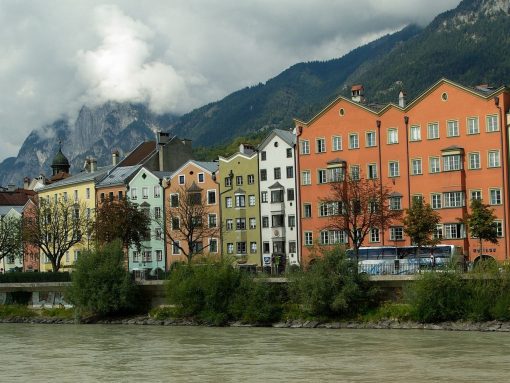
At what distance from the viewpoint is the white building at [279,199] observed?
318ft

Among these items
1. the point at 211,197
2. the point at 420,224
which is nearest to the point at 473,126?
the point at 420,224

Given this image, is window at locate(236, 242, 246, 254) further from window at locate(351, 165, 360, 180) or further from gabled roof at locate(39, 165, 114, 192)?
gabled roof at locate(39, 165, 114, 192)

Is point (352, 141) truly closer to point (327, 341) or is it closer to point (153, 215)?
point (153, 215)

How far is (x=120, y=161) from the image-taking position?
413 ft

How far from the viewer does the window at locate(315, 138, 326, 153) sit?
9466 centimetres

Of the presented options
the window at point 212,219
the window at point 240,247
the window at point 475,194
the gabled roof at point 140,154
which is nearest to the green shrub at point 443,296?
the window at point 475,194

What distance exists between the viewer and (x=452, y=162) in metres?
84.7

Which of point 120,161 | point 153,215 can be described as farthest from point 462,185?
point 120,161

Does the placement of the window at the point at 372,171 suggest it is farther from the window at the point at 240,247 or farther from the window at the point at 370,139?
the window at the point at 240,247

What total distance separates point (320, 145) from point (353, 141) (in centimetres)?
407

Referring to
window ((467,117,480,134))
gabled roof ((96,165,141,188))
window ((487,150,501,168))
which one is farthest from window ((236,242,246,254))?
window ((487,150,501,168))

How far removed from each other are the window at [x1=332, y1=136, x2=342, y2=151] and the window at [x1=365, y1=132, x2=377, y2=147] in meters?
3.25

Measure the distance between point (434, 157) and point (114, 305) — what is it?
33126 millimetres

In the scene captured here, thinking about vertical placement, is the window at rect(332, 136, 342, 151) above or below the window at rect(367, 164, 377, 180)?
above
